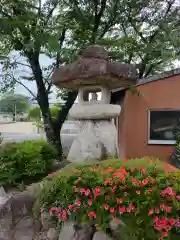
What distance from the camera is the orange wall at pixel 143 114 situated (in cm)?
859

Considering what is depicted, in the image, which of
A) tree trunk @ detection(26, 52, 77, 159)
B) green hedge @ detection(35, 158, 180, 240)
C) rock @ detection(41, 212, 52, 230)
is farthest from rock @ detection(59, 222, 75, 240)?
tree trunk @ detection(26, 52, 77, 159)

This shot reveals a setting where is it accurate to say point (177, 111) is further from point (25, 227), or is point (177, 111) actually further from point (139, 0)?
point (25, 227)

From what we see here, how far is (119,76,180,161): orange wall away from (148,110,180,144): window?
13 centimetres

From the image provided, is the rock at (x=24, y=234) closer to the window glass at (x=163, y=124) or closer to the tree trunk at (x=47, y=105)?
the window glass at (x=163, y=124)

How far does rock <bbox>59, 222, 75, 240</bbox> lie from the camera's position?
2943 mm

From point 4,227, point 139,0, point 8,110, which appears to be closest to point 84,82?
point 4,227

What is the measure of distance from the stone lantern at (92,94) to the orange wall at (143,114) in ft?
13.4

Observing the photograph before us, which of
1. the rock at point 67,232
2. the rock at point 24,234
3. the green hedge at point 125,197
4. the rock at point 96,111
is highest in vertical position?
the rock at point 96,111

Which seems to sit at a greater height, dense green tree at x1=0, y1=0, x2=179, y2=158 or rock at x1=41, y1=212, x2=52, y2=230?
dense green tree at x1=0, y1=0, x2=179, y2=158

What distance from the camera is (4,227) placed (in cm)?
342

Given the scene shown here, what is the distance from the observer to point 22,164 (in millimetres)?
4172

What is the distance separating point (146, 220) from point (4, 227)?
170 centimetres

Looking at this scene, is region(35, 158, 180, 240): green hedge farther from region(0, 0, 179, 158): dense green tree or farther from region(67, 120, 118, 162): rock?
region(0, 0, 179, 158): dense green tree

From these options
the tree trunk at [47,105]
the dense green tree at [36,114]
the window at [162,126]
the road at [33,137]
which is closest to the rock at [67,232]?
the road at [33,137]
